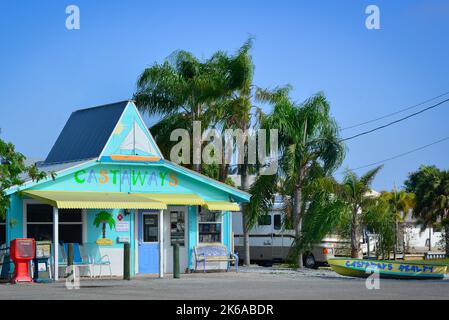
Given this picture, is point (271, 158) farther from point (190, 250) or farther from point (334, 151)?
point (190, 250)

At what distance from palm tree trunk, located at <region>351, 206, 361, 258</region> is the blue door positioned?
364 inches

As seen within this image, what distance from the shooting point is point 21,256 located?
25.6m

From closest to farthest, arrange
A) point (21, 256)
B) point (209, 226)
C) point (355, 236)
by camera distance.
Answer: point (21, 256)
point (209, 226)
point (355, 236)

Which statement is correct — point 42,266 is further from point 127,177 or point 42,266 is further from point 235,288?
point 235,288

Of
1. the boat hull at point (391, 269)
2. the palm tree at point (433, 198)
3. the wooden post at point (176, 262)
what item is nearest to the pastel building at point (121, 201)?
the wooden post at point (176, 262)

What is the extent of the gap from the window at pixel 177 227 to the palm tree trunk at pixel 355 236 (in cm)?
815

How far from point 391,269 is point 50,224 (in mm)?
10616

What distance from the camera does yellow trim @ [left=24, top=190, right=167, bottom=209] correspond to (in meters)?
26.8

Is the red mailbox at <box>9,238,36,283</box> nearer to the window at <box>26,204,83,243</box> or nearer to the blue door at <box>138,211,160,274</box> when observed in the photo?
the window at <box>26,204,83,243</box>

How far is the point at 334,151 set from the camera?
34.7 m

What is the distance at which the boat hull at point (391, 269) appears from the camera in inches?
1045

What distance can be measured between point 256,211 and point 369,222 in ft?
15.4

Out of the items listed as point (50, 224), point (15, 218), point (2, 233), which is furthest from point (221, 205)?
point (2, 233)

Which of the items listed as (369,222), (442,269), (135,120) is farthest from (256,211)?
(442,269)
